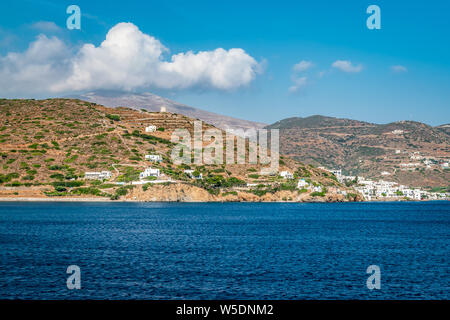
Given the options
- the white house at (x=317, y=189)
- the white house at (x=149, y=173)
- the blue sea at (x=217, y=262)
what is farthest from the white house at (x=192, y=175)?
the blue sea at (x=217, y=262)

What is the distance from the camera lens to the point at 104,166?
130 metres

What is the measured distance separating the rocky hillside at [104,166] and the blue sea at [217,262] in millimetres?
60062

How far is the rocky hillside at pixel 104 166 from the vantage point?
122 metres

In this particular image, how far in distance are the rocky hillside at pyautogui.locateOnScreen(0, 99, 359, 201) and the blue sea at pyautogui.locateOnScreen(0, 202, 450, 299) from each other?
197ft

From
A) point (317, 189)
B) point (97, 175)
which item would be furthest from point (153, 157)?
point (317, 189)

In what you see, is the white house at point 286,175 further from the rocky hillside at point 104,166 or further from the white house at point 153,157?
the white house at point 153,157

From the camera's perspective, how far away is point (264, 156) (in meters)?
171

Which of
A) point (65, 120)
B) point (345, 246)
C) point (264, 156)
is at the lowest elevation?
point (345, 246)

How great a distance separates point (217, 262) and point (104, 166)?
328 ft

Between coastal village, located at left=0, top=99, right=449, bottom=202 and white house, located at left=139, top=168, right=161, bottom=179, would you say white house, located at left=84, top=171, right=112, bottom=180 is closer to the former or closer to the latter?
coastal village, located at left=0, top=99, right=449, bottom=202

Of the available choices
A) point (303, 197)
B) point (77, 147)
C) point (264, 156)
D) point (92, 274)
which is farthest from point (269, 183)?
point (92, 274)

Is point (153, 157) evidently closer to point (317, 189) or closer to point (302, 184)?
point (302, 184)
